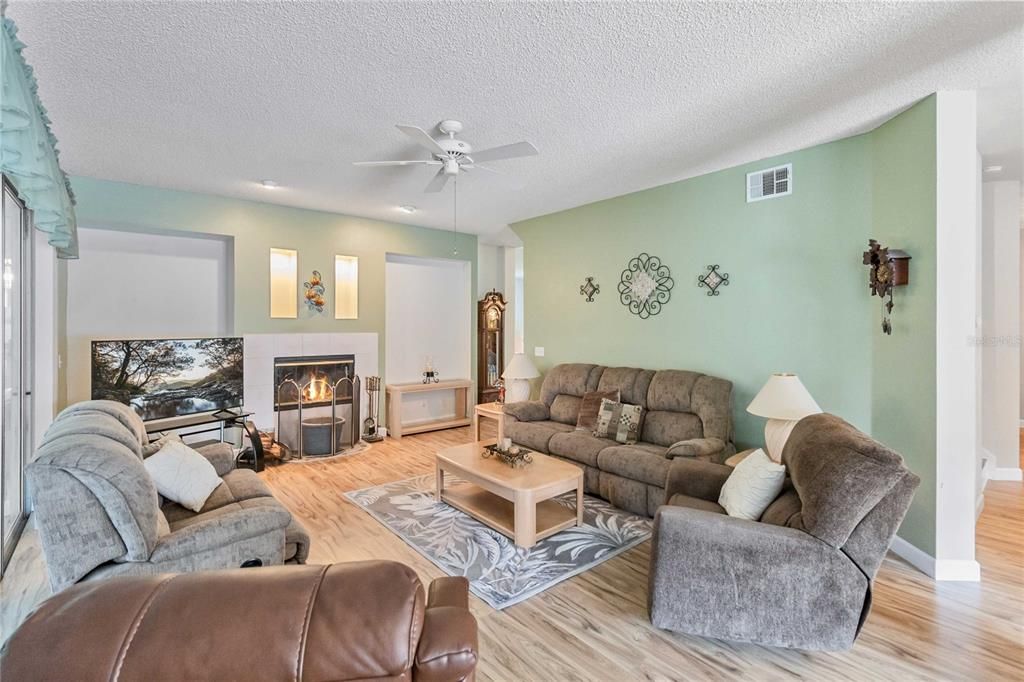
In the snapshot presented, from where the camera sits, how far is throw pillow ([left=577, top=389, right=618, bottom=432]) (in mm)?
4402

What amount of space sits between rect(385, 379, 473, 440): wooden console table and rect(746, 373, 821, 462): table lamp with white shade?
4.21 m

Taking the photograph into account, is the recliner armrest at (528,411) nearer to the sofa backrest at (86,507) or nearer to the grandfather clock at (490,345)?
the grandfather clock at (490,345)

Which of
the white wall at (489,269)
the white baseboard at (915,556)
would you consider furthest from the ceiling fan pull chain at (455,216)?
the white baseboard at (915,556)

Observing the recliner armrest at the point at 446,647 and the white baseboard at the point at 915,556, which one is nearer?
the recliner armrest at the point at 446,647

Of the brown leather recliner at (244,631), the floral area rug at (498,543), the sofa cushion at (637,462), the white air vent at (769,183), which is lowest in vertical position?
the floral area rug at (498,543)

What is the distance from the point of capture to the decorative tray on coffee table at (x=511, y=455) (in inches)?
137

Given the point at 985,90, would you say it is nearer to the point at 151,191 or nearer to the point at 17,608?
the point at 17,608

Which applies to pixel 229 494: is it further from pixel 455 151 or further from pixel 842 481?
pixel 842 481

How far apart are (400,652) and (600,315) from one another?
15.5ft

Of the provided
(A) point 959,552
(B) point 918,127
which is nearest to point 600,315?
(B) point 918,127

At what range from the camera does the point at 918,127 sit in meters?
2.85

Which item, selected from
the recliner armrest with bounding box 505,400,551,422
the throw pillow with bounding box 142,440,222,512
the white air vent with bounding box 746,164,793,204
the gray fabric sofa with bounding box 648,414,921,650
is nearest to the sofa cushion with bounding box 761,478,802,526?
the gray fabric sofa with bounding box 648,414,921,650

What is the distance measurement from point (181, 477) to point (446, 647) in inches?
97.1

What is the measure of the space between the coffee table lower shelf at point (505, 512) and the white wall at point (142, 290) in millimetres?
3276
